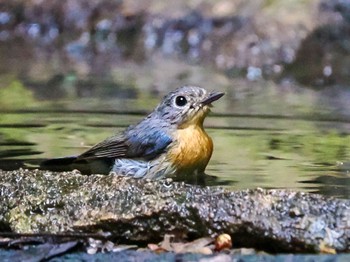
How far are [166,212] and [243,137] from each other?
10.8 ft

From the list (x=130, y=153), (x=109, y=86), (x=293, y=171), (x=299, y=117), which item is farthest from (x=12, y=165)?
(x=109, y=86)

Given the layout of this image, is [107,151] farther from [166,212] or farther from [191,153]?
[166,212]

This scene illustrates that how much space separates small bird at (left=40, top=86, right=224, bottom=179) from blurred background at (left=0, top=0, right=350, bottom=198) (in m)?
0.22

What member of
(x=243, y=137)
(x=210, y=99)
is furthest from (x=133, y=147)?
(x=243, y=137)

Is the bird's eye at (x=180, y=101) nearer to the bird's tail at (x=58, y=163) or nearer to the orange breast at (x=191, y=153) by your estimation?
the orange breast at (x=191, y=153)

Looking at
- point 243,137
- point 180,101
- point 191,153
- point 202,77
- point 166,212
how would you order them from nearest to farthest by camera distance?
point 166,212
point 191,153
point 180,101
point 243,137
point 202,77

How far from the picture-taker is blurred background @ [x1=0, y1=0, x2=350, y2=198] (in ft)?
20.2

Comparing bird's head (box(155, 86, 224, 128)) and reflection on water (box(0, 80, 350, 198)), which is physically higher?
bird's head (box(155, 86, 224, 128))

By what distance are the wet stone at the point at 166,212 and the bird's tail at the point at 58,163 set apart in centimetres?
154

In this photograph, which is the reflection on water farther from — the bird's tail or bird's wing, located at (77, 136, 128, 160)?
bird's wing, located at (77, 136, 128, 160)

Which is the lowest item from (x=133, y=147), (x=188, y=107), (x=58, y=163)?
(x=58, y=163)

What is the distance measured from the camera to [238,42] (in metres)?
15.6

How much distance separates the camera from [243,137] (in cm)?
693

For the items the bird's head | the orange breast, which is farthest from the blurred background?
the bird's head
